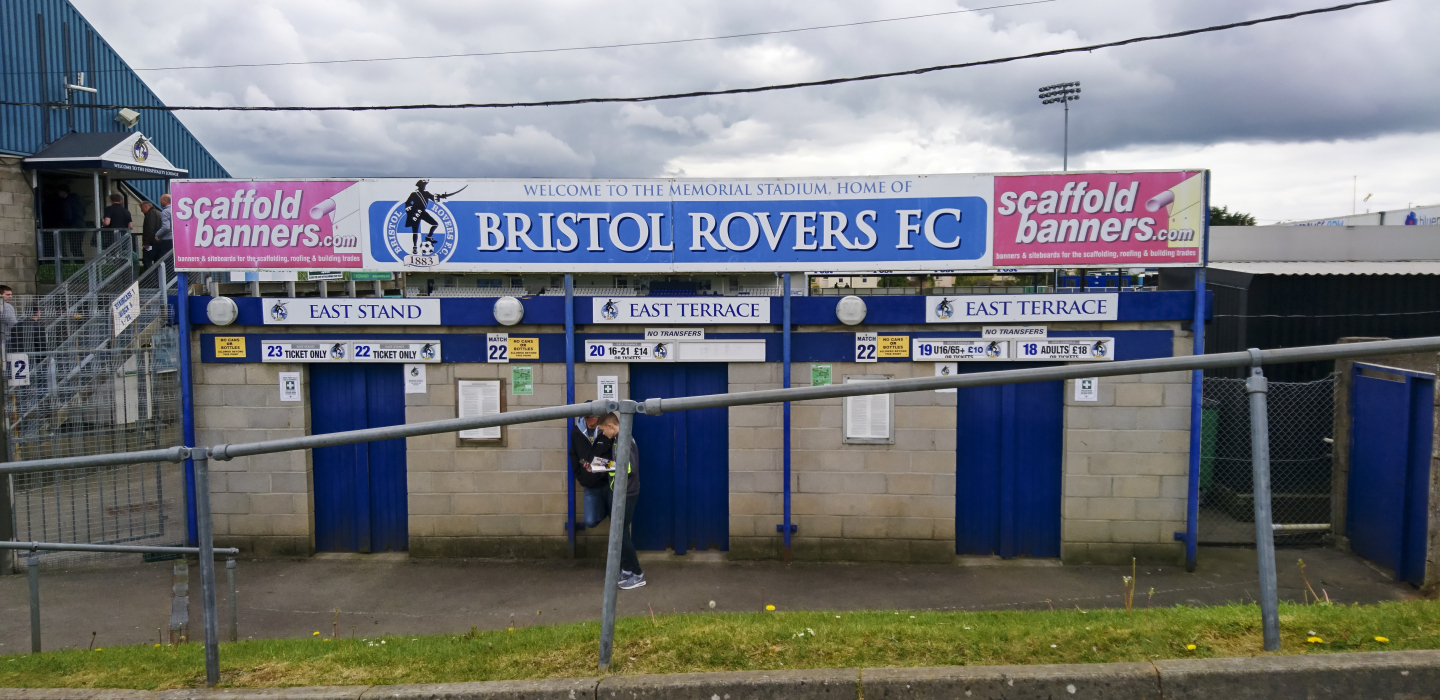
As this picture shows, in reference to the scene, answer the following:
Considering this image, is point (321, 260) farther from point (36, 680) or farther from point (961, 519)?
point (961, 519)

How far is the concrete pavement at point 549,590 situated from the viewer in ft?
24.6

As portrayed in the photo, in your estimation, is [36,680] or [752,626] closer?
[36,680]

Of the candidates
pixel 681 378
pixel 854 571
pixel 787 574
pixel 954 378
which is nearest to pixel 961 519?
pixel 854 571

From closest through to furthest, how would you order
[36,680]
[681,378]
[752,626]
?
1. [36,680]
2. [752,626]
3. [681,378]

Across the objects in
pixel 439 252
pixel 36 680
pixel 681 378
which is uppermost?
pixel 439 252

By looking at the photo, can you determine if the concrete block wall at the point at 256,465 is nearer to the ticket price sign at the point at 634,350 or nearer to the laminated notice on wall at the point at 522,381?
the laminated notice on wall at the point at 522,381

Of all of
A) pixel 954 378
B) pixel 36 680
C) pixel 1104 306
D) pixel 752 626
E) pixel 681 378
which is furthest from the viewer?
pixel 681 378

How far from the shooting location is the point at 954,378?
3770 millimetres

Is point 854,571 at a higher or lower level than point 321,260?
lower

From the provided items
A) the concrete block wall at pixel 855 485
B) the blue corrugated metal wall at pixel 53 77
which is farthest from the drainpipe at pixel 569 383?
the blue corrugated metal wall at pixel 53 77

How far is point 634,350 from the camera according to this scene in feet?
29.4

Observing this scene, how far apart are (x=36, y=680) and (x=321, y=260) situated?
5146 mm

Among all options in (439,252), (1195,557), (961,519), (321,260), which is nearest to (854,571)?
(961,519)

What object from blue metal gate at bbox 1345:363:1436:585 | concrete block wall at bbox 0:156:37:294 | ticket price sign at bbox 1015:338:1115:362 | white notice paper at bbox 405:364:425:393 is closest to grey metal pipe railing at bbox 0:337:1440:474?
ticket price sign at bbox 1015:338:1115:362
